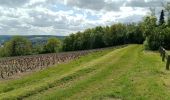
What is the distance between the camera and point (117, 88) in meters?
18.1

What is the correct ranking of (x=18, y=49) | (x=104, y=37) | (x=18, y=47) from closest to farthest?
(x=104, y=37)
(x=18, y=49)
(x=18, y=47)

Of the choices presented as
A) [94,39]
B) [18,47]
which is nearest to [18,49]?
[18,47]

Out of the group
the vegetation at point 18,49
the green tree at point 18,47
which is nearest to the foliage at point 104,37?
the vegetation at point 18,49

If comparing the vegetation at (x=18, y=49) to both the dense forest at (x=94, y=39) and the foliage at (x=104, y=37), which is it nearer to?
the dense forest at (x=94, y=39)

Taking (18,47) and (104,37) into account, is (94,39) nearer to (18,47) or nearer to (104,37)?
(104,37)

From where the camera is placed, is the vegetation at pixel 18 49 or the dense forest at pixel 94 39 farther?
the vegetation at pixel 18 49

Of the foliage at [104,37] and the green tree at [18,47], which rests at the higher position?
the foliage at [104,37]

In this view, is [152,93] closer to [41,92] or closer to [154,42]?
[41,92]

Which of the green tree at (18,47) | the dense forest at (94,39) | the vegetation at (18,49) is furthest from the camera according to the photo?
the green tree at (18,47)

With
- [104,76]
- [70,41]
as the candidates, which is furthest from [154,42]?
[70,41]

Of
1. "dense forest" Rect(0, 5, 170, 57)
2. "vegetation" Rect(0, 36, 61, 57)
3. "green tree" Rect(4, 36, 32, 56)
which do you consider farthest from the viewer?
"green tree" Rect(4, 36, 32, 56)

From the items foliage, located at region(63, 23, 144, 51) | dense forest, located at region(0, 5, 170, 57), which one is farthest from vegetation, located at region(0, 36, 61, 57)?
foliage, located at region(63, 23, 144, 51)

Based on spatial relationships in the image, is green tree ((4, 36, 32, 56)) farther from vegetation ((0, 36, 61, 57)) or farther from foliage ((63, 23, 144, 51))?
foliage ((63, 23, 144, 51))

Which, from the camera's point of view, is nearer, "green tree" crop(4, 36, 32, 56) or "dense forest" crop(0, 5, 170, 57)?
"dense forest" crop(0, 5, 170, 57)
